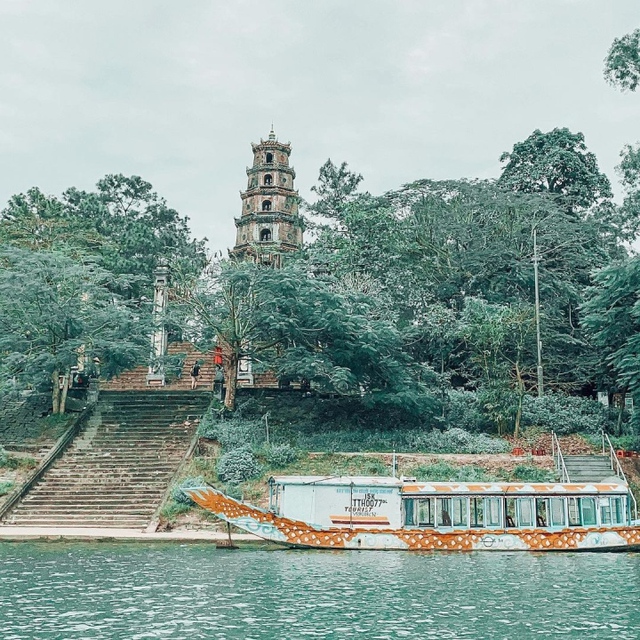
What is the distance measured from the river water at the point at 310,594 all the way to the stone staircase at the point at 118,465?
408 centimetres

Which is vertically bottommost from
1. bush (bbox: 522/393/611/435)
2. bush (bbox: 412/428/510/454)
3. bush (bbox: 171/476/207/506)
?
bush (bbox: 171/476/207/506)

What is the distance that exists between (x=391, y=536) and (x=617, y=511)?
628 centimetres

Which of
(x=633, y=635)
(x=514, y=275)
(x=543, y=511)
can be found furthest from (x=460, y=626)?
(x=514, y=275)

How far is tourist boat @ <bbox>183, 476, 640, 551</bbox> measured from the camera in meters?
20.8

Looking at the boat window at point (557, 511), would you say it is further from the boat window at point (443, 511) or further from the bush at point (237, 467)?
the bush at point (237, 467)

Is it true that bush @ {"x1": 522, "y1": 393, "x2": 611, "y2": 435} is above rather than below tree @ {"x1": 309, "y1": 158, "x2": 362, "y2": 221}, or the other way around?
below

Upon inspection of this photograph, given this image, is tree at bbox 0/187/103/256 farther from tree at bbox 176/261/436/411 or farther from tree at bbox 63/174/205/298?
tree at bbox 176/261/436/411

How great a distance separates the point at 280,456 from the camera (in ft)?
88.5

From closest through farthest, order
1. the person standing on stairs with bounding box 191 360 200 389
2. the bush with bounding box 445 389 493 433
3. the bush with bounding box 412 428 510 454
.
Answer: the bush with bounding box 412 428 510 454 → the bush with bounding box 445 389 493 433 → the person standing on stairs with bounding box 191 360 200 389

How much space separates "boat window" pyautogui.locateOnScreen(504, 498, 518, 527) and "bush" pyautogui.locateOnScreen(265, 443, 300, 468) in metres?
8.05

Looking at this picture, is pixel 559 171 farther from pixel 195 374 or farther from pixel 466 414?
pixel 195 374

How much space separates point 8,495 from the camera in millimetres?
25734

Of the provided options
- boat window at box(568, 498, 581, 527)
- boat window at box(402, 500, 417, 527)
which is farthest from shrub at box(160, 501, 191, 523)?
boat window at box(568, 498, 581, 527)

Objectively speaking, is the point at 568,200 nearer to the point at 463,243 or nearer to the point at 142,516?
the point at 463,243
